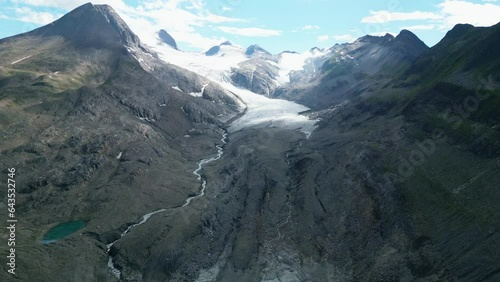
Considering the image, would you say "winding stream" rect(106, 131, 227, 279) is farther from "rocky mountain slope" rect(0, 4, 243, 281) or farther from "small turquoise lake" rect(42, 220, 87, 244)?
"small turquoise lake" rect(42, 220, 87, 244)

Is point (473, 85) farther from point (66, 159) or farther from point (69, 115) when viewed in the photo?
point (69, 115)

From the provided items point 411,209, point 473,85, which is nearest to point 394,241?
point 411,209

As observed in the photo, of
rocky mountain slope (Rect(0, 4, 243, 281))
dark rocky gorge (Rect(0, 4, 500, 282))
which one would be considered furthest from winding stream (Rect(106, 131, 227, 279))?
rocky mountain slope (Rect(0, 4, 243, 281))

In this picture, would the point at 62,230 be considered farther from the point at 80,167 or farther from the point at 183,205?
the point at 183,205

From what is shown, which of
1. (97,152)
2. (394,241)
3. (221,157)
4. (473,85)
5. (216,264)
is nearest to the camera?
(394,241)

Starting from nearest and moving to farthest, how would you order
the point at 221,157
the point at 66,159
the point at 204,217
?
the point at 204,217, the point at 66,159, the point at 221,157

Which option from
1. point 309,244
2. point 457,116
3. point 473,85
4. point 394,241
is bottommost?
point 309,244

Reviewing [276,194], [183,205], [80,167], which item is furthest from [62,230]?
[276,194]
